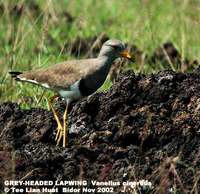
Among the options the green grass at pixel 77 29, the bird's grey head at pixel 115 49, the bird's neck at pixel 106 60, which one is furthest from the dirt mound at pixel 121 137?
the green grass at pixel 77 29

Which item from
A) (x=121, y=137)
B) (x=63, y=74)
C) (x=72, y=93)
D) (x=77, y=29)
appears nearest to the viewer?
(x=121, y=137)

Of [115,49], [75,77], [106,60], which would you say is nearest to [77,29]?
[115,49]

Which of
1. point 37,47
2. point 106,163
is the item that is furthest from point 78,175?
point 37,47

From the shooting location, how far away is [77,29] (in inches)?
422

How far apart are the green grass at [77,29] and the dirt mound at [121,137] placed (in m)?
1.43

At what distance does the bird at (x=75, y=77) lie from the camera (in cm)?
630

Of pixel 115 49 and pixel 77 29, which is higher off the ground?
pixel 115 49

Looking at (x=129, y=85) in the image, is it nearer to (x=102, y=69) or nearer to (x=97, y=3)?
(x=102, y=69)

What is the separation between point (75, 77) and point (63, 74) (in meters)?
0.15

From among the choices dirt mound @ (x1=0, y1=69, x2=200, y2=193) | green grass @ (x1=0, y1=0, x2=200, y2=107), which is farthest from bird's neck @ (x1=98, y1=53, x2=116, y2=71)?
green grass @ (x1=0, y1=0, x2=200, y2=107)

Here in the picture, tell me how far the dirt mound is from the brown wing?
179 millimetres

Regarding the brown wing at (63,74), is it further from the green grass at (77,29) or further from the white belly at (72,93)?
the green grass at (77,29)

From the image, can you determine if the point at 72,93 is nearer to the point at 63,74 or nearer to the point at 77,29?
the point at 63,74

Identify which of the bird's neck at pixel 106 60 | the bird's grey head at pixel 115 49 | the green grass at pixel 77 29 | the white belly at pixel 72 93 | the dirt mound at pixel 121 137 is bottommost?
the green grass at pixel 77 29
